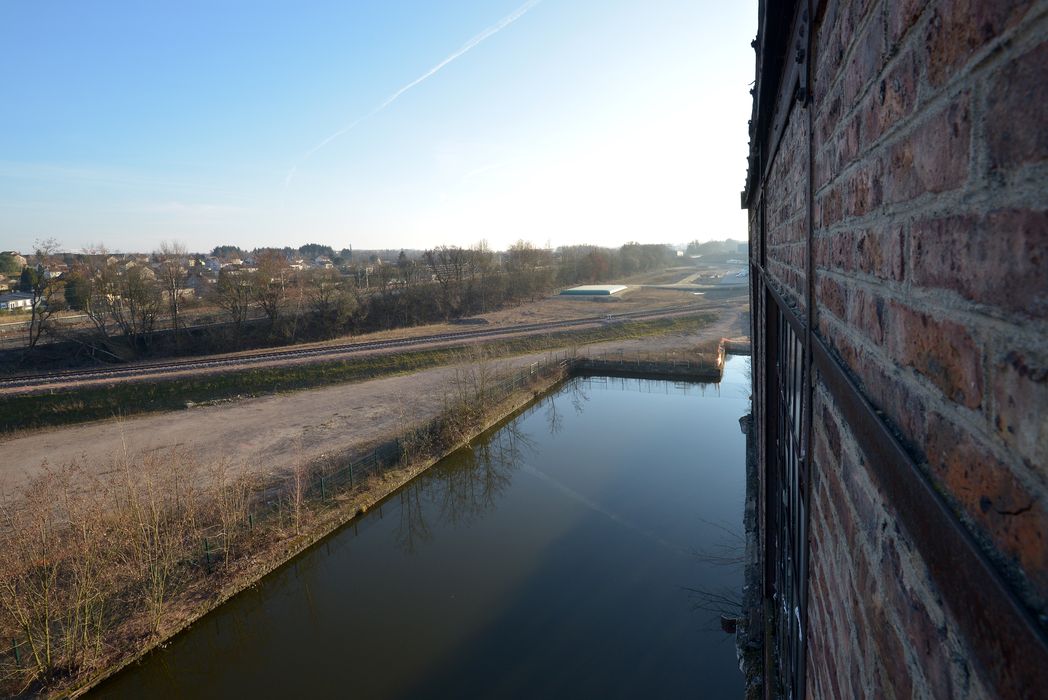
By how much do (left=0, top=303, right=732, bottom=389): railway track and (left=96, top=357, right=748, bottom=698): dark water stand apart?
46.7 feet

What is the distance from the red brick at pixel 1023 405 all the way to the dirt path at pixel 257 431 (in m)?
16.5

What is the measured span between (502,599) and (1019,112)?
1245 cm

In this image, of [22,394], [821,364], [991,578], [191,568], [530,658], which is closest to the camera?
[991,578]

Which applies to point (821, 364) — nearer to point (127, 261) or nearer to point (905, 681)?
point (905, 681)

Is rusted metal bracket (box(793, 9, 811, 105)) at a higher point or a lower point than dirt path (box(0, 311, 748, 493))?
higher

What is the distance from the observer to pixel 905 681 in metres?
0.81

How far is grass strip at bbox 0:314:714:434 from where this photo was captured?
21.5m

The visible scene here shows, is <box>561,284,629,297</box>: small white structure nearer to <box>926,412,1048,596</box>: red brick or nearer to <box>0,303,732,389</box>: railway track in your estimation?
<box>0,303,732,389</box>: railway track

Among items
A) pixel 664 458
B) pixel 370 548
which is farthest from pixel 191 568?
pixel 664 458

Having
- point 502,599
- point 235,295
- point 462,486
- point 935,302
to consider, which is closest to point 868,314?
point 935,302

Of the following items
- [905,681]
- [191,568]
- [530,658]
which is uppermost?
[905,681]

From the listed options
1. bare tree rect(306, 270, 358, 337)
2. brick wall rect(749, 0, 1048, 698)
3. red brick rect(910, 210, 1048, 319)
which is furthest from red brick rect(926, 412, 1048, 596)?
bare tree rect(306, 270, 358, 337)

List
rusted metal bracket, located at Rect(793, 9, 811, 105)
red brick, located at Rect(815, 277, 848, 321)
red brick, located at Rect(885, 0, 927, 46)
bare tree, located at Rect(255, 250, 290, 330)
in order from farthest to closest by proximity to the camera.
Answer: bare tree, located at Rect(255, 250, 290, 330) → rusted metal bracket, located at Rect(793, 9, 811, 105) → red brick, located at Rect(815, 277, 848, 321) → red brick, located at Rect(885, 0, 927, 46)

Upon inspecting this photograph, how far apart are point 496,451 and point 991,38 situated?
19.5m
